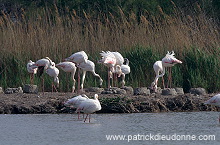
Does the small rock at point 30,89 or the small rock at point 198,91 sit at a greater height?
the small rock at point 30,89

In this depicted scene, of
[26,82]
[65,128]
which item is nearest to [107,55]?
[26,82]

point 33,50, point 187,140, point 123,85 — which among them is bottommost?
point 187,140

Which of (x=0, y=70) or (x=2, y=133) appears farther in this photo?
(x=0, y=70)

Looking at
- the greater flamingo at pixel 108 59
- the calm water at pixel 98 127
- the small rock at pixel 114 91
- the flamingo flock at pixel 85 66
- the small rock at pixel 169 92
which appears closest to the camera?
the calm water at pixel 98 127

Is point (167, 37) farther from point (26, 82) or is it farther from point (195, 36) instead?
point (26, 82)

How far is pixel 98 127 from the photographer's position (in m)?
10.7

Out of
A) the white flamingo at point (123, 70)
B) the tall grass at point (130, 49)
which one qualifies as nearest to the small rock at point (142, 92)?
the white flamingo at point (123, 70)

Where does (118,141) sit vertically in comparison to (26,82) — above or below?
below

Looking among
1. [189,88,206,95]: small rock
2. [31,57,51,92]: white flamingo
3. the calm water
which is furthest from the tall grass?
the calm water

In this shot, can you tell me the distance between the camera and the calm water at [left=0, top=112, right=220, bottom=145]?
9422 mm

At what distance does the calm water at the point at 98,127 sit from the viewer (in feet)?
30.9

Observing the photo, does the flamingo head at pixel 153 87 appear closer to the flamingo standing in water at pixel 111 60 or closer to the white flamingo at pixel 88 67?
the flamingo standing in water at pixel 111 60

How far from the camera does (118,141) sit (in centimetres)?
930

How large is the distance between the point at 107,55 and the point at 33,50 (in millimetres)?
2789
